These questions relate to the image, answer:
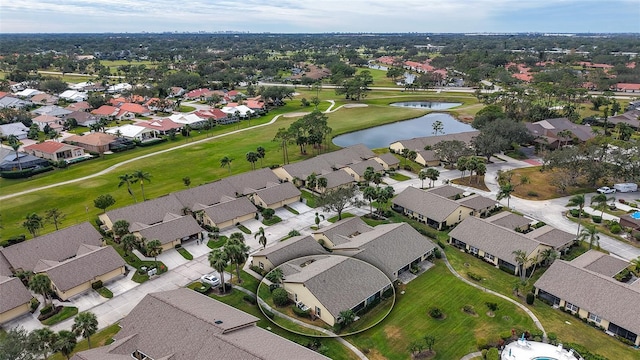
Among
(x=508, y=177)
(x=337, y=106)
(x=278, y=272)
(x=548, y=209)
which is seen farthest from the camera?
(x=337, y=106)

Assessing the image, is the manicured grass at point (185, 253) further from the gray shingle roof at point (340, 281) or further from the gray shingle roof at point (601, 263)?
the gray shingle roof at point (601, 263)

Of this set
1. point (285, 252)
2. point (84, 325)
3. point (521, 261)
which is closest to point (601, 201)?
point (521, 261)

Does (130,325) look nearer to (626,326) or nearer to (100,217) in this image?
(100,217)

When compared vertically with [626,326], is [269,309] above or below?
below

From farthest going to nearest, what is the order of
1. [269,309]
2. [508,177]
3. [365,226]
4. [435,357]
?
[508,177], [365,226], [269,309], [435,357]

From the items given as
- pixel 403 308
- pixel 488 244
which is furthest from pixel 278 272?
pixel 488 244

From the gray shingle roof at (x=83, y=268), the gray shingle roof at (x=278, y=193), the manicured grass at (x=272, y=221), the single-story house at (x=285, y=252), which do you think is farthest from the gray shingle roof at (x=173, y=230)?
the gray shingle roof at (x=278, y=193)

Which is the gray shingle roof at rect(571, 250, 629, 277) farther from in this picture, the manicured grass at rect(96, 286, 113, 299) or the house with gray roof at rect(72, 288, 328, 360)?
the manicured grass at rect(96, 286, 113, 299)

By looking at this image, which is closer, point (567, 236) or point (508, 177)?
point (567, 236)
